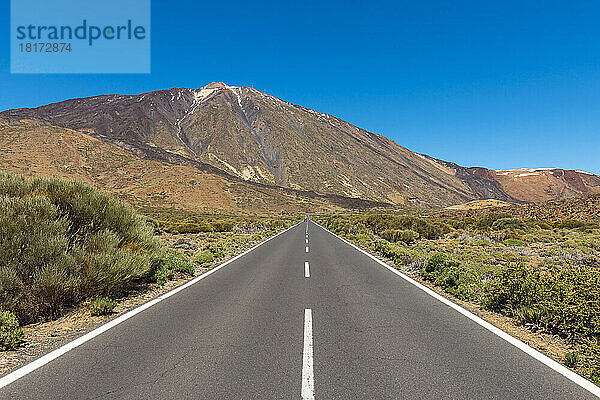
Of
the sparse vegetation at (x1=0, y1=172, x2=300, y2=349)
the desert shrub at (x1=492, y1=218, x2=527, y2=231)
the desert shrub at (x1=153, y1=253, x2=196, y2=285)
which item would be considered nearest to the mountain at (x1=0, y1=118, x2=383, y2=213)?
the desert shrub at (x1=492, y1=218, x2=527, y2=231)

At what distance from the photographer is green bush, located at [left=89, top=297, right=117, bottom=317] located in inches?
246

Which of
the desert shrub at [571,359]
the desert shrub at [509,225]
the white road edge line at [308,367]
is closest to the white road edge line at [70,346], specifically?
the white road edge line at [308,367]

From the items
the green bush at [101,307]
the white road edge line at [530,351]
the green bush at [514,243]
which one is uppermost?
the green bush at [101,307]

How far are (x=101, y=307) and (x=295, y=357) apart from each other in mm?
4154

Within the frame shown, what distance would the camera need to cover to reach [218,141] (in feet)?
521

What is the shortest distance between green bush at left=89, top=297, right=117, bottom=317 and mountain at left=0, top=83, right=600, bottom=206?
120017 mm

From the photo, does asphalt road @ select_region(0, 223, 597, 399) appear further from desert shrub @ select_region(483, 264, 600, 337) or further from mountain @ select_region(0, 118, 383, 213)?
mountain @ select_region(0, 118, 383, 213)

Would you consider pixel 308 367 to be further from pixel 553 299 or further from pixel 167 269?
pixel 167 269

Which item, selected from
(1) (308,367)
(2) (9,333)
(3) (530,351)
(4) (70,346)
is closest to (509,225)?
(3) (530,351)

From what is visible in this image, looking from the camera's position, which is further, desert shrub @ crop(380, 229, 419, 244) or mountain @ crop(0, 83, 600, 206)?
mountain @ crop(0, 83, 600, 206)

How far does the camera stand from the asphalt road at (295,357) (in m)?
3.65

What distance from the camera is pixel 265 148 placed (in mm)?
164000

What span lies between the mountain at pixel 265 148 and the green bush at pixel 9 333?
121242mm

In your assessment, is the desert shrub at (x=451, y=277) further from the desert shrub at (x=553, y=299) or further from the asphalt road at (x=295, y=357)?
the asphalt road at (x=295, y=357)
